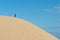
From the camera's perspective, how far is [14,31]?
16.8 m

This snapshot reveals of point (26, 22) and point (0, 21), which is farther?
point (26, 22)

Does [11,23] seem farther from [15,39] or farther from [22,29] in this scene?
[15,39]

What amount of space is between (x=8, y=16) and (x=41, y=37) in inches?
192

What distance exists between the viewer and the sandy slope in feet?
52.7

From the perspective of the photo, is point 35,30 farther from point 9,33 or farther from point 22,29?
point 9,33

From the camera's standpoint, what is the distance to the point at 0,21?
17750mm

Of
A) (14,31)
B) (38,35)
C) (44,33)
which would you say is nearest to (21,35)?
(14,31)

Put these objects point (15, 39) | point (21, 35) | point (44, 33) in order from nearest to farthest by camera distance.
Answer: point (15, 39) < point (21, 35) < point (44, 33)

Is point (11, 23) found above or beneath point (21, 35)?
above

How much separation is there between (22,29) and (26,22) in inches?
74.0

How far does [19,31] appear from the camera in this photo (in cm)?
1705

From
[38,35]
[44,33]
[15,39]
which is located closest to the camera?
[15,39]

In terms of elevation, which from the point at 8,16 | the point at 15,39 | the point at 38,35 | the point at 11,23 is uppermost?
the point at 8,16

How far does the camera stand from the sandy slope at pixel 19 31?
16053 mm
